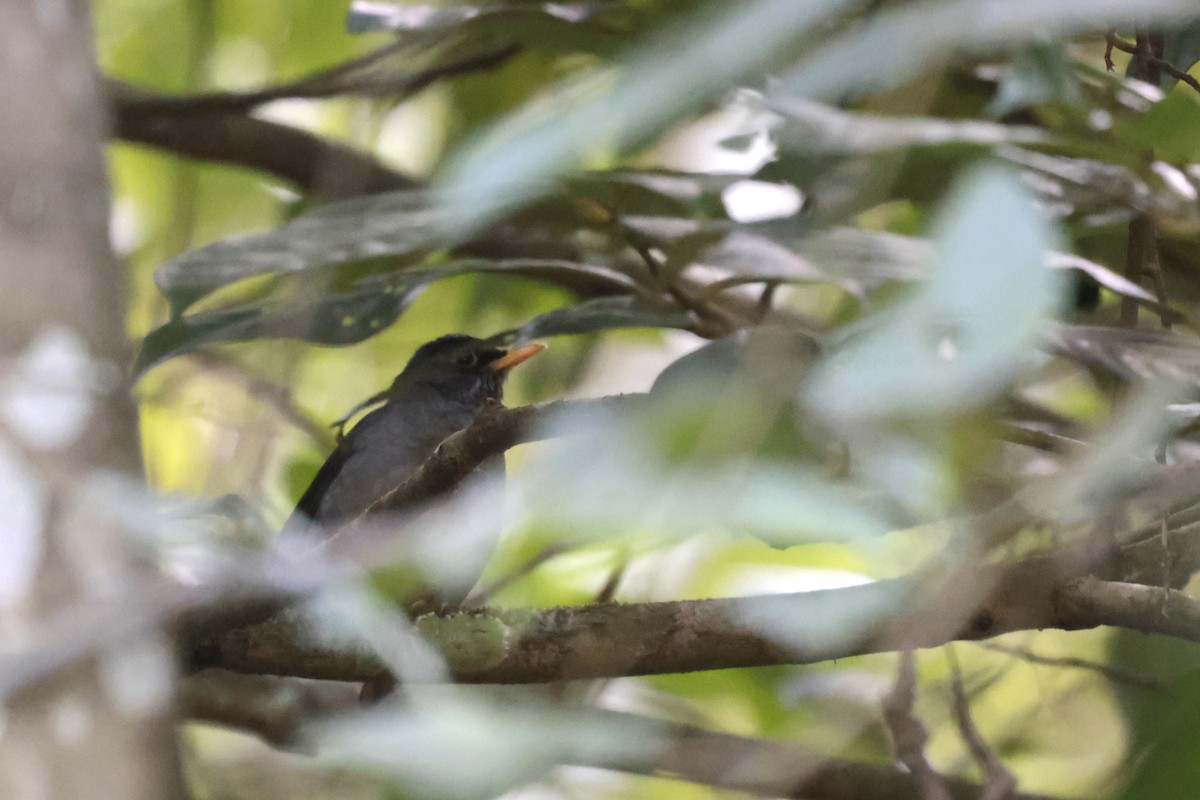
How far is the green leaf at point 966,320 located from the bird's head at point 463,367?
100.0 inches

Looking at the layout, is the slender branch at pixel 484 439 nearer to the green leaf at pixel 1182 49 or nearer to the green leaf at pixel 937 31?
the green leaf at pixel 937 31

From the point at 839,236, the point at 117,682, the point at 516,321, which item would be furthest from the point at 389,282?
the point at 117,682

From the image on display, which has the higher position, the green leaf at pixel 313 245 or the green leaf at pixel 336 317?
the green leaf at pixel 313 245

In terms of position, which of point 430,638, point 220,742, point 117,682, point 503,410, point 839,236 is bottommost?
point 220,742

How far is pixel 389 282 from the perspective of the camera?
250cm

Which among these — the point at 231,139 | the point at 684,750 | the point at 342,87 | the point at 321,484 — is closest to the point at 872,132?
the point at 684,750

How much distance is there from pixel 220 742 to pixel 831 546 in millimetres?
3024

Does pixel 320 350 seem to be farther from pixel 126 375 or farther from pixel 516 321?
pixel 126 375

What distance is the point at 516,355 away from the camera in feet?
A: 11.7

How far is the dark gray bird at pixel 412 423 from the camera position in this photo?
363cm

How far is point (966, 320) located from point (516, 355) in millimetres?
2837

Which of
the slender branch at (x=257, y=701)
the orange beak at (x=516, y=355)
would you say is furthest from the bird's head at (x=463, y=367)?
the slender branch at (x=257, y=701)

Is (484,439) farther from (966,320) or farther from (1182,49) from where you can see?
(1182,49)

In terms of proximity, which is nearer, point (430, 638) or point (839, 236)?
point (839, 236)
